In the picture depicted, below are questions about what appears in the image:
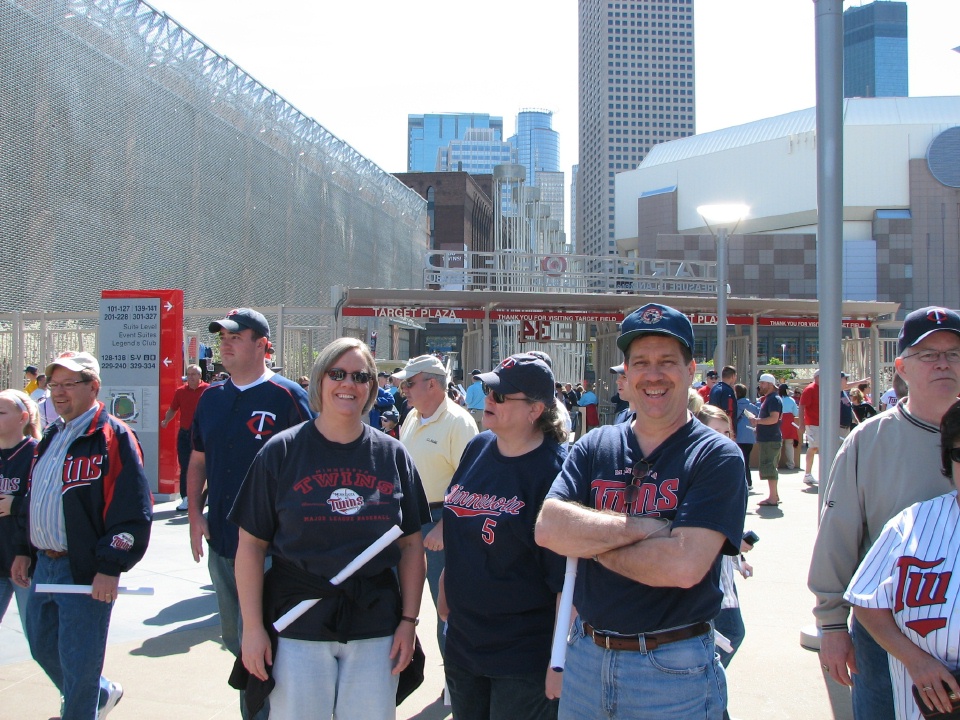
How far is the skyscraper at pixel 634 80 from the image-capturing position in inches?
7229

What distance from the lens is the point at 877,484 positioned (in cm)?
299

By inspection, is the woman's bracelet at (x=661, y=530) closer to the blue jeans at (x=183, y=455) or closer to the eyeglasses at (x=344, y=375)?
the eyeglasses at (x=344, y=375)

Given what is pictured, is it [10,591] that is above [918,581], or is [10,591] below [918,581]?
below

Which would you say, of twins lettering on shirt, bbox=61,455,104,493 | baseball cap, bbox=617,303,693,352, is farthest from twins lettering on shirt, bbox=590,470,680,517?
twins lettering on shirt, bbox=61,455,104,493

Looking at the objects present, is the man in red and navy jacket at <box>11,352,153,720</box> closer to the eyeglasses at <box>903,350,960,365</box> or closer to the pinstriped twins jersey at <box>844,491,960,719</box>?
the pinstriped twins jersey at <box>844,491,960,719</box>

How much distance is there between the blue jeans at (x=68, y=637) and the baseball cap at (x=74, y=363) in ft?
2.74

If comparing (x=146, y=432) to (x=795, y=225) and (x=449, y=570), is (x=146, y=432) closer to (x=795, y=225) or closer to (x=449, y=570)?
(x=449, y=570)

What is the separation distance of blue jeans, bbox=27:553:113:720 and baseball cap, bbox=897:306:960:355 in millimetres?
3479

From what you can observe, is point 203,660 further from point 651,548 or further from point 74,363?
point 651,548

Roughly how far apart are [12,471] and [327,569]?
2.13 metres

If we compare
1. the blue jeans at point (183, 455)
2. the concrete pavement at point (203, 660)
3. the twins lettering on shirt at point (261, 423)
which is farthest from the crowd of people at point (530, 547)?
the blue jeans at point (183, 455)

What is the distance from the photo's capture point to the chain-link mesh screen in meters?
21.7

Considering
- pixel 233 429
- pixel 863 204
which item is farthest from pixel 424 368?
pixel 863 204

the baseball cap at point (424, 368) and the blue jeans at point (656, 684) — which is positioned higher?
the baseball cap at point (424, 368)
